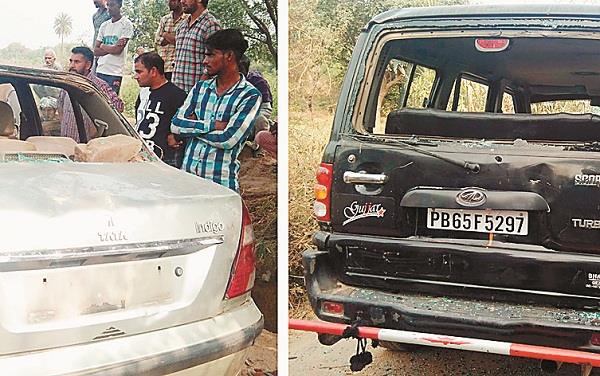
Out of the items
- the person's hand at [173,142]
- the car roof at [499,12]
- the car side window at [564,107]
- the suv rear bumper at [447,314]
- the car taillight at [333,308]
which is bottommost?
the car taillight at [333,308]

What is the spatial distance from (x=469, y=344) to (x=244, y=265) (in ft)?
3.17

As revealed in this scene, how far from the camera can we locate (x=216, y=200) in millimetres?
2889

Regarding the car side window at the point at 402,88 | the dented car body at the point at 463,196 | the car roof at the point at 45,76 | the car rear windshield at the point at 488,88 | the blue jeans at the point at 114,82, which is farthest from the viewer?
the blue jeans at the point at 114,82

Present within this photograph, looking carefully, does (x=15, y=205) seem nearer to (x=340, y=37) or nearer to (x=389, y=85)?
(x=389, y=85)

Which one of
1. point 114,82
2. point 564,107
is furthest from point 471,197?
point 114,82

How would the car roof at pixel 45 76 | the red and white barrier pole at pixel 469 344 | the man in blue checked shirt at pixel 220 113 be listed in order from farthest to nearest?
the man in blue checked shirt at pixel 220 113 < the car roof at pixel 45 76 < the red and white barrier pole at pixel 469 344

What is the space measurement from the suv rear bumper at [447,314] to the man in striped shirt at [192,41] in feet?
3.47

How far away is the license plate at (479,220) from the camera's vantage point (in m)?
3.17

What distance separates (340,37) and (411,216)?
1.29 metres

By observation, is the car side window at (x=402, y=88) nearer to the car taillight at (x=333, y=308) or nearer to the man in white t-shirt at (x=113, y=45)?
the car taillight at (x=333, y=308)

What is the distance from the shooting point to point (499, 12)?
3.32m

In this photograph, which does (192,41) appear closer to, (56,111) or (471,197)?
(56,111)

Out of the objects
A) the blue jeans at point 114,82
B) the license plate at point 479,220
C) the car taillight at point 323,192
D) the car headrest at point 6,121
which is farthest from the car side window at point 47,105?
the license plate at point 479,220

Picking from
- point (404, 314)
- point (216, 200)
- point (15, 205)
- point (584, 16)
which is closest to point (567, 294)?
point (404, 314)
